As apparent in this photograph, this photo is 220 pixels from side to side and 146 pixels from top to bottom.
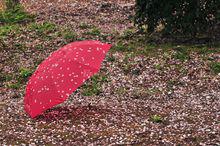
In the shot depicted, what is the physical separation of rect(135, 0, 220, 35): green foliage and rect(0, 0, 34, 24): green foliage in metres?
5.85

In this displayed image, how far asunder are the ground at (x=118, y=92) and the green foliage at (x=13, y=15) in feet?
2.44

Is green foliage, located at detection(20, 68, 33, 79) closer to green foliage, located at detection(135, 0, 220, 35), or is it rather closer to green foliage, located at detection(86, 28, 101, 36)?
green foliage, located at detection(86, 28, 101, 36)

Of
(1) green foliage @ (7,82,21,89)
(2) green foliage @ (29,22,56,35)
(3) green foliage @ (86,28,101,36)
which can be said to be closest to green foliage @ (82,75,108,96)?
(1) green foliage @ (7,82,21,89)

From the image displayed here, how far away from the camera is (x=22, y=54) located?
15.7 m

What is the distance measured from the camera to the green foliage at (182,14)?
575 inches

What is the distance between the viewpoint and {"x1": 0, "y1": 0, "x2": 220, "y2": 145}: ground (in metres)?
9.99

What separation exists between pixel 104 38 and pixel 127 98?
4784 mm

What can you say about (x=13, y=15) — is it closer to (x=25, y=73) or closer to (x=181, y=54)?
(x=25, y=73)

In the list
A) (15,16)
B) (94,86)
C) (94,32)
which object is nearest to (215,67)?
(94,86)

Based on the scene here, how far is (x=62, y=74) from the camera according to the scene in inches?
404

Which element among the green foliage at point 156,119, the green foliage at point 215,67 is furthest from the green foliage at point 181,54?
the green foliage at point 156,119

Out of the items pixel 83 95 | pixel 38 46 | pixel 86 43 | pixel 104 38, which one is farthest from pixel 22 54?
pixel 86 43

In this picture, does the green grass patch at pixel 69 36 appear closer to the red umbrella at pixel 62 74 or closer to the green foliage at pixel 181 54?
the green foliage at pixel 181 54

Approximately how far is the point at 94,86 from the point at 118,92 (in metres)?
0.73
